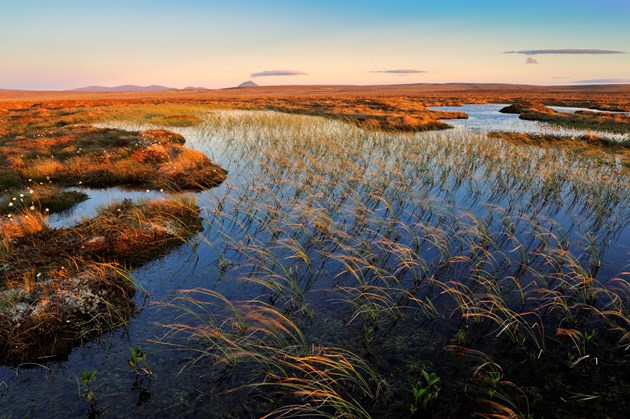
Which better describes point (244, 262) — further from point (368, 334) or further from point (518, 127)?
point (518, 127)

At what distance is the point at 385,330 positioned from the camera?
18.9 ft

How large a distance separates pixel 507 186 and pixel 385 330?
33.8ft

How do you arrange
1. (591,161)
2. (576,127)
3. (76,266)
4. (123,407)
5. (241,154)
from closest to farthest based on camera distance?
(123,407) < (76,266) < (591,161) < (241,154) < (576,127)

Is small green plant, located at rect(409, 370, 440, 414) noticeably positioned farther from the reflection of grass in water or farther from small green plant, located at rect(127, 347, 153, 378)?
small green plant, located at rect(127, 347, 153, 378)

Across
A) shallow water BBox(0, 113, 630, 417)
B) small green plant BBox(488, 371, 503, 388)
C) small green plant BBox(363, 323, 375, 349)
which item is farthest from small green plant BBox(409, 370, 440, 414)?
small green plant BBox(363, 323, 375, 349)

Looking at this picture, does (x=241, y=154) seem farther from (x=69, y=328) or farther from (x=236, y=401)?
(x=236, y=401)

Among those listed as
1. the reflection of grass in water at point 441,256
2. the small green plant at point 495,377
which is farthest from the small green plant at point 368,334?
the small green plant at point 495,377

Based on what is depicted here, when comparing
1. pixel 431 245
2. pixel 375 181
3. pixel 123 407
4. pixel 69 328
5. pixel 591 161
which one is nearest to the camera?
pixel 123 407

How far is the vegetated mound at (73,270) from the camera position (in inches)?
217

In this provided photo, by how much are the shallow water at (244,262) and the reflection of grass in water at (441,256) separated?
8 centimetres

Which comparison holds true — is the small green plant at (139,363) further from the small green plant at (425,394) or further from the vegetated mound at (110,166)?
the vegetated mound at (110,166)

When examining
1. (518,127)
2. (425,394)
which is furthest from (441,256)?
(518,127)

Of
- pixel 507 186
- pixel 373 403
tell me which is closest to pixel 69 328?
pixel 373 403

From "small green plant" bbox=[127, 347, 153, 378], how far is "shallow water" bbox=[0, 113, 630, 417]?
11 cm
